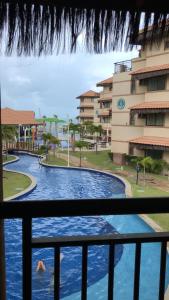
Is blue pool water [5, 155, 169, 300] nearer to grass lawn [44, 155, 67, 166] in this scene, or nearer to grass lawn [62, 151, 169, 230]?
grass lawn [62, 151, 169, 230]

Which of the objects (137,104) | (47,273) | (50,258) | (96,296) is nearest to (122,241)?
(96,296)

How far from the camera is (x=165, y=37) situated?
1254 mm

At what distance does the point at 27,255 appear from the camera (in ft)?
3.35

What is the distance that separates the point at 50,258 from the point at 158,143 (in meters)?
8.50

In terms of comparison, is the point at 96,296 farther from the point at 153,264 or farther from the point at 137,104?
the point at 137,104

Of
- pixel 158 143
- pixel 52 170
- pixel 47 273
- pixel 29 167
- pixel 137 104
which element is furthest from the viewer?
pixel 29 167

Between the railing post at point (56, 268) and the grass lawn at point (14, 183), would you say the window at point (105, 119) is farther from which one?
the railing post at point (56, 268)

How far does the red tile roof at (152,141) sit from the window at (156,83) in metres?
2.08

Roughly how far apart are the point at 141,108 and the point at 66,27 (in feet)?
40.7

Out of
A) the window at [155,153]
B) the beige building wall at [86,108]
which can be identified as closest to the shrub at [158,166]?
the window at [155,153]

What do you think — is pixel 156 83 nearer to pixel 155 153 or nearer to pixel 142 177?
pixel 155 153

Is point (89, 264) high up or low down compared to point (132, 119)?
down

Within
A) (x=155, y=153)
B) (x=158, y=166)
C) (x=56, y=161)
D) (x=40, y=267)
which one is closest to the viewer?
(x=40, y=267)

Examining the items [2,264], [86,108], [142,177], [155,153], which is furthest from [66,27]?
[86,108]
